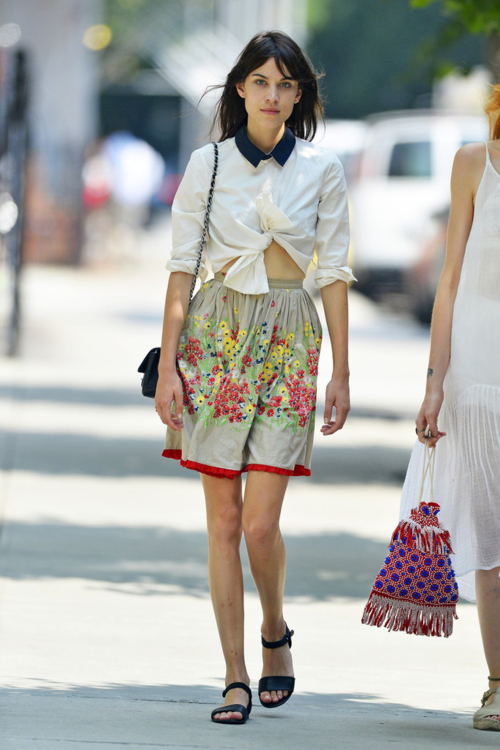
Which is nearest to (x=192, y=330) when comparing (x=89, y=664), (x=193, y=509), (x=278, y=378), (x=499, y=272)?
(x=278, y=378)

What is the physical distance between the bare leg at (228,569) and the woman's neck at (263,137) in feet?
3.20

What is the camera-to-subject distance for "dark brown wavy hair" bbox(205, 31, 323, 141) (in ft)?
13.8

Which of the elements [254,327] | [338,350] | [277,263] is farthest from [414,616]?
[277,263]

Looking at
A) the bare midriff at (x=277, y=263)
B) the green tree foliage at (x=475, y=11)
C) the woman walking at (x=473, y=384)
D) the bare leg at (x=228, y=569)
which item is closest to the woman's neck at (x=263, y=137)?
the bare midriff at (x=277, y=263)

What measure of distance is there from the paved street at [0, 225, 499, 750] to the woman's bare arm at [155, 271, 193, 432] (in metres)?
0.87

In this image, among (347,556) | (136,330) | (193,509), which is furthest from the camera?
(136,330)

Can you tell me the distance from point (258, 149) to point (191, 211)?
0.88ft

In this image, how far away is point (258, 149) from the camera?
4215 millimetres

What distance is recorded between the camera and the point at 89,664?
4.78 meters

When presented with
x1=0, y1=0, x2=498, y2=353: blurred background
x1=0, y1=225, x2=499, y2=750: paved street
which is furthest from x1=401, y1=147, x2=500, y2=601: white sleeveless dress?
x1=0, y1=0, x2=498, y2=353: blurred background

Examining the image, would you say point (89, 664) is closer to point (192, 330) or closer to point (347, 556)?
point (192, 330)

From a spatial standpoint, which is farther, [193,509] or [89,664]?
[193,509]

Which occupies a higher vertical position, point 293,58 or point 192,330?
point 293,58

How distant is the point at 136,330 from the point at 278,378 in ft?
39.7
